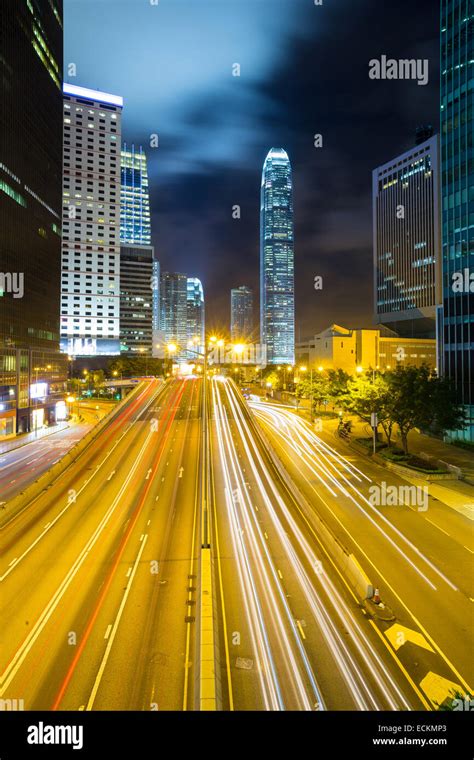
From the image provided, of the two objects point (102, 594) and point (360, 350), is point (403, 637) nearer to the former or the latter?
point (102, 594)

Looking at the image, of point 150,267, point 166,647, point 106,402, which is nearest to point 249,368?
point 150,267

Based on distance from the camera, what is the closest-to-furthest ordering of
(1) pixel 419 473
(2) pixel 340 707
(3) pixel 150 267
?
(2) pixel 340 707, (1) pixel 419 473, (3) pixel 150 267

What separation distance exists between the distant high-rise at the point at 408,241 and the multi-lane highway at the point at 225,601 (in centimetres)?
11876

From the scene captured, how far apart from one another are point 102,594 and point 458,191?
53460 mm

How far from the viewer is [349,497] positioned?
89.4ft

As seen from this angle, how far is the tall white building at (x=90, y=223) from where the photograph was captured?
447ft

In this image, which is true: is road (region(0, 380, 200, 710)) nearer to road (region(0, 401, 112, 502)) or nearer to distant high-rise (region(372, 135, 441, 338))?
road (region(0, 401, 112, 502))

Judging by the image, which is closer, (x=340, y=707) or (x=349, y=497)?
(x=340, y=707)

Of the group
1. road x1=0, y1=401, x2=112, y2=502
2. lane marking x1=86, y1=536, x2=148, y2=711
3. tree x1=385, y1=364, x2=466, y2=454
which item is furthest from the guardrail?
road x1=0, y1=401, x2=112, y2=502

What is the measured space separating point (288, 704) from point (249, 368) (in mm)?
168795

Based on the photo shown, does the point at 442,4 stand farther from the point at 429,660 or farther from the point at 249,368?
the point at 249,368

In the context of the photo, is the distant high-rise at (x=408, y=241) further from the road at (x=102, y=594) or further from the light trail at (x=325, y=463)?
the road at (x=102, y=594)

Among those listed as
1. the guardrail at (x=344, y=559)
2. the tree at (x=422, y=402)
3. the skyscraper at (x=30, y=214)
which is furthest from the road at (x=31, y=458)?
the tree at (x=422, y=402)
